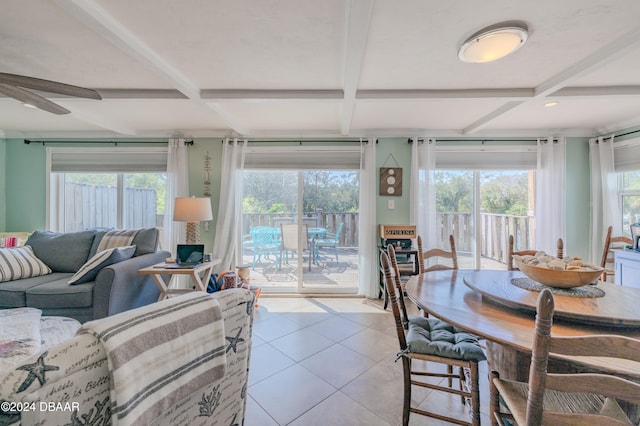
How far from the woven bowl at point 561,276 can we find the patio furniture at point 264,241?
3.05 meters

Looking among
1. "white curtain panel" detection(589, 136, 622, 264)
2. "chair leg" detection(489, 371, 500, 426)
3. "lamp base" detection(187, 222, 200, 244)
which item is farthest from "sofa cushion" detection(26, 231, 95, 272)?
"white curtain panel" detection(589, 136, 622, 264)

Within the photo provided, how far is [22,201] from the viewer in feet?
12.7

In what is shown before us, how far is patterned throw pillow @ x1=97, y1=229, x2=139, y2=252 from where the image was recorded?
3000mm

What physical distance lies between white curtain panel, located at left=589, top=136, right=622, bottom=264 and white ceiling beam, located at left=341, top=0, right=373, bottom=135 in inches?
137

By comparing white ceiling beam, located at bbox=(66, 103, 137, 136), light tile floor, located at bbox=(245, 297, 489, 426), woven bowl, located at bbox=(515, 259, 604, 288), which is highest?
white ceiling beam, located at bbox=(66, 103, 137, 136)

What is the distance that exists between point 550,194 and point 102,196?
623 cm

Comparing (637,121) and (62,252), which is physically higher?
(637,121)

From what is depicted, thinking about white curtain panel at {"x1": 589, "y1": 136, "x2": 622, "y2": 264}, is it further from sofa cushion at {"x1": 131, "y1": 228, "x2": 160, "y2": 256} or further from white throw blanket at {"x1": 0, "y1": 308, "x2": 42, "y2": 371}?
sofa cushion at {"x1": 131, "y1": 228, "x2": 160, "y2": 256}

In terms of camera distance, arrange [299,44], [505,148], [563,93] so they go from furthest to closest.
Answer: [505,148] < [563,93] < [299,44]

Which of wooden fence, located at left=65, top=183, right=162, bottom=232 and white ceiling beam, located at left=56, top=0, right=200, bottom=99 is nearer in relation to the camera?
white ceiling beam, located at left=56, top=0, right=200, bottom=99

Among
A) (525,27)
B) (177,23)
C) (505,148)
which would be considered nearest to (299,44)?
(177,23)

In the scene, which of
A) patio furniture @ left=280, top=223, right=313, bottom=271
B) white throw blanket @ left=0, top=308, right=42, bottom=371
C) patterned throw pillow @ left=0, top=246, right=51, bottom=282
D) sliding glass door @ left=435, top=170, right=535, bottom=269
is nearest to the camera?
white throw blanket @ left=0, top=308, right=42, bottom=371

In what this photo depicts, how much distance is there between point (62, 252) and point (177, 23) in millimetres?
2905

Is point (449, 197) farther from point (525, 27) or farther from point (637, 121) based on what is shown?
point (525, 27)
